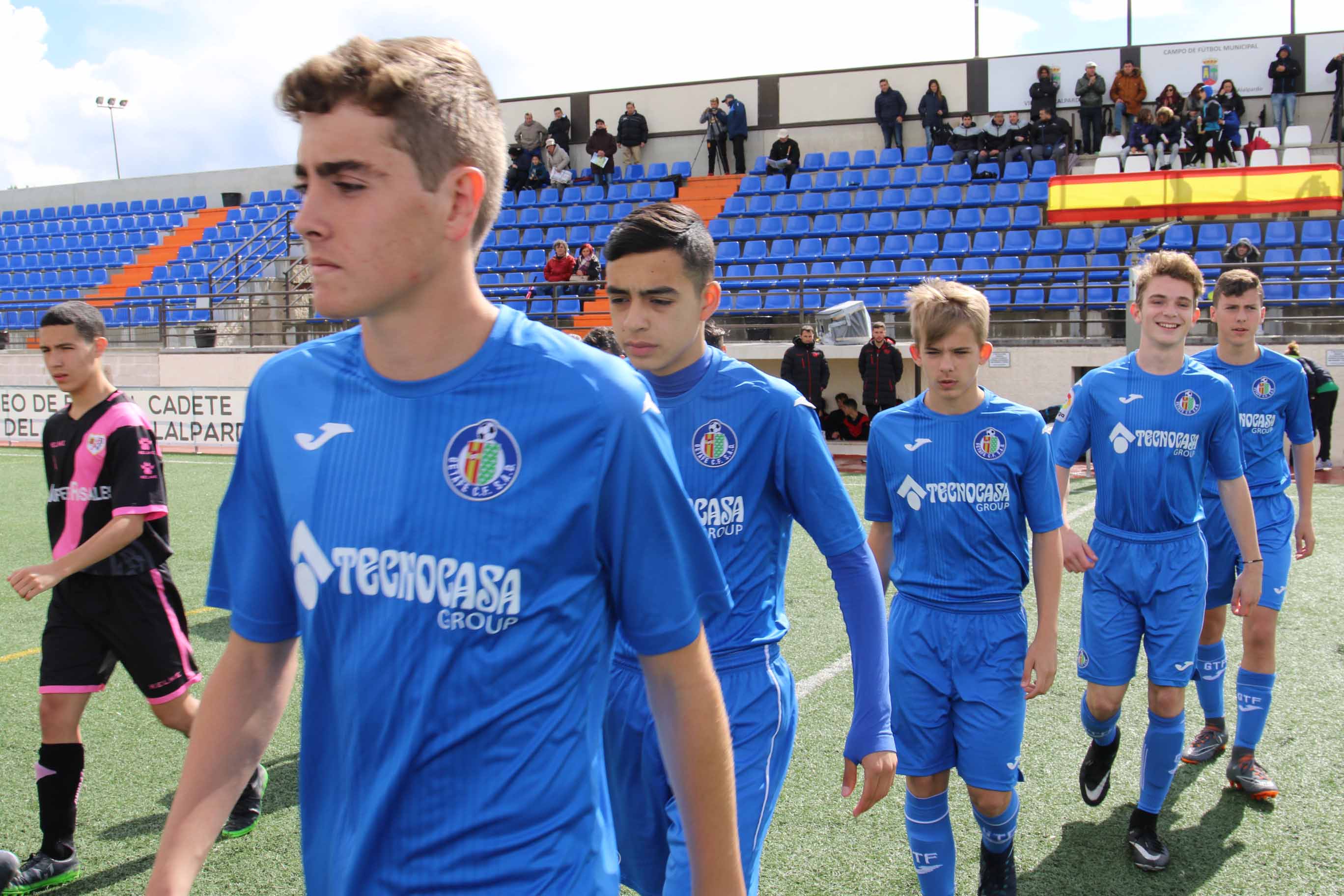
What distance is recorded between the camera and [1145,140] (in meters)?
19.9

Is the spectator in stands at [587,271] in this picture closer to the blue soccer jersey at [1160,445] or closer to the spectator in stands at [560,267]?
the spectator in stands at [560,267]

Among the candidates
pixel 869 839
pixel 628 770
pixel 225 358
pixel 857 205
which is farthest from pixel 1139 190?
pixel 628 770

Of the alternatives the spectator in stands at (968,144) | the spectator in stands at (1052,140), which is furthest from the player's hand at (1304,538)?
the spectator in stands at (968,144)

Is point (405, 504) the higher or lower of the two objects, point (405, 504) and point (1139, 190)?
the lower

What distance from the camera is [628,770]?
8.35 ft

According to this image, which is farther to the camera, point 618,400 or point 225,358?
point 225,358

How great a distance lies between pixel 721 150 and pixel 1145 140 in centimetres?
906

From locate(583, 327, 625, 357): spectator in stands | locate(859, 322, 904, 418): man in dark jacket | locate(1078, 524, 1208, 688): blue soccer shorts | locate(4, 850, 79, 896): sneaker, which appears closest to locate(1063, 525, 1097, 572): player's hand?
locate(1078, 524, 1208, 688): blue soccer shorts

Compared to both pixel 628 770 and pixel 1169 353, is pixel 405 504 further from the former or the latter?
pixel 1169 353

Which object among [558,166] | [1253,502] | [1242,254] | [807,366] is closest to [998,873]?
[1253,502]

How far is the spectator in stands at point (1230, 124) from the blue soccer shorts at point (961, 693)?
19.1m

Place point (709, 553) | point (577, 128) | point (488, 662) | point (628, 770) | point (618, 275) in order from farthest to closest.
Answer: point (577, 128) → point (618, 275) → point (628, 770) → point (709, 553) → point (488, 662)

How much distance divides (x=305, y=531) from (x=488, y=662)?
0.31 metres

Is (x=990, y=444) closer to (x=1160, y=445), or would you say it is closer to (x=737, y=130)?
(x=1160, y=445)
